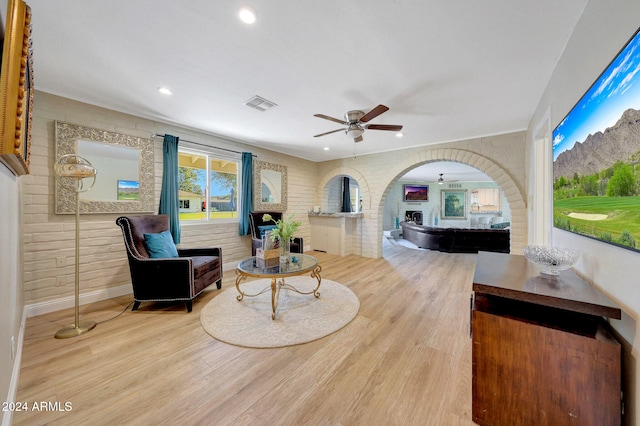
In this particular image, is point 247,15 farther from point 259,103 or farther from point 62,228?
point 62,228

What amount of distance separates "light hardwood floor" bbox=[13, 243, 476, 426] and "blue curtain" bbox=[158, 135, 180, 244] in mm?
1270

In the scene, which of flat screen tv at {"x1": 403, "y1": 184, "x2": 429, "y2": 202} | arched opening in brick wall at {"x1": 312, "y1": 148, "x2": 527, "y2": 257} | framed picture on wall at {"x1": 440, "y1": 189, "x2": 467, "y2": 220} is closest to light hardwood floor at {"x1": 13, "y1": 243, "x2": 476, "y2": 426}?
arched opening in brick wall at {"x1": 312, "y1": 148, "x2": 527, "y2": 257}

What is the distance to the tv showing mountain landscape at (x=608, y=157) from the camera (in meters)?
0.82

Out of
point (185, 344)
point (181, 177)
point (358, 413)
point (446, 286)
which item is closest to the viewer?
point (358, 413)

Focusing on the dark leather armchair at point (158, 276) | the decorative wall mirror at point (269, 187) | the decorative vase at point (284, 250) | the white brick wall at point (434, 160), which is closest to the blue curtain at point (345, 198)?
the white brick wall at point (434, 160)

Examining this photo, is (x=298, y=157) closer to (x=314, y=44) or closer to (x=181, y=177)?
(x=181, y=177)

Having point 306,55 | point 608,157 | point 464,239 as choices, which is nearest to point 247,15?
point 306,55

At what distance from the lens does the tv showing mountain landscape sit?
0.82 meters

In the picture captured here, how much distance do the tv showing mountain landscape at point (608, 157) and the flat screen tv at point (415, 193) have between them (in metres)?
8.81

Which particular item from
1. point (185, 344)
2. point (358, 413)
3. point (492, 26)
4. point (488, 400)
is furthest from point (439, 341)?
point (492, 26)

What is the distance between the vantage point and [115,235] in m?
3.02

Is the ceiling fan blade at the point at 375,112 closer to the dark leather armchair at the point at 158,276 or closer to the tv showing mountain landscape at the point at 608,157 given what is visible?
the tv showing mountain landscape at the point at 608,157

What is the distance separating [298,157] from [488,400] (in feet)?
17.5

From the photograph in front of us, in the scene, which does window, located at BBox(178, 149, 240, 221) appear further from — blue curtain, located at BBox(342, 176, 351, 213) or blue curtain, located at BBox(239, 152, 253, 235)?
blue curtain, located at BBox(342, 176, 351, 213)
